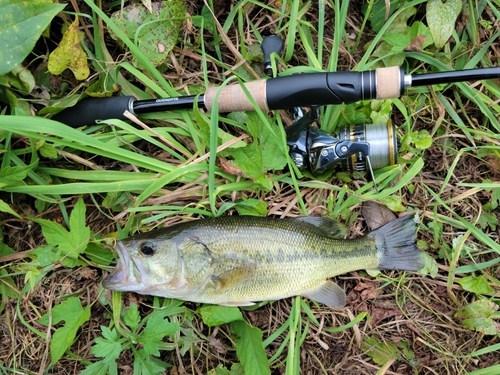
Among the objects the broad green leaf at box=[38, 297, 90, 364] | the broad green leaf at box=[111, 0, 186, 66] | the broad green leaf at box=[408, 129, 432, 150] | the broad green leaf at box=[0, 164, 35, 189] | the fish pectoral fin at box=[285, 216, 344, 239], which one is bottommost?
the broad green leaf at box=[38, 297, 90, 364]

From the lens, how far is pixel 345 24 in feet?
10.5

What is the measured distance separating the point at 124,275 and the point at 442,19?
2791 mm

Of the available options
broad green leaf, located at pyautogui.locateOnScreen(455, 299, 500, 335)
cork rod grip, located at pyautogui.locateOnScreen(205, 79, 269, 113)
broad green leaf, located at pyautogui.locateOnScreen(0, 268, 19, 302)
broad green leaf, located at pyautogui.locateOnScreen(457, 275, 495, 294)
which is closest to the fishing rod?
cork rod grip, located at pyautogui.locateOnScreen(205, 79, 269, 113)

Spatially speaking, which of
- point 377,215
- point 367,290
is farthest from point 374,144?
point 367,290

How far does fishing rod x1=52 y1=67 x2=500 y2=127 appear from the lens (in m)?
2.45

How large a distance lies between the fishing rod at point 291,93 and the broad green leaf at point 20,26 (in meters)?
0.47

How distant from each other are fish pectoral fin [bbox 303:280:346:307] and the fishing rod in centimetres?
120

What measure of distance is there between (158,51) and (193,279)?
5.25ft

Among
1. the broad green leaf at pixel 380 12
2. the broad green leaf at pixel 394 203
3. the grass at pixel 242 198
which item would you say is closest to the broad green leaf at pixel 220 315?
the grass at pixel 242 198

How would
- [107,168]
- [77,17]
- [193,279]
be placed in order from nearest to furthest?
[193,279] → [77,17] → [107,168]

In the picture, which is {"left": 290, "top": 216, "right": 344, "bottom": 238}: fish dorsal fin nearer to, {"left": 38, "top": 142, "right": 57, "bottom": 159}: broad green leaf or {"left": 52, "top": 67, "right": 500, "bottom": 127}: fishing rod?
{"left": 52, "top": 67, "right": 500, "bottom": 127}: fishing rod

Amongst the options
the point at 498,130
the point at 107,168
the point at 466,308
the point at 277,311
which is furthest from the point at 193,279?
the point at 498,130

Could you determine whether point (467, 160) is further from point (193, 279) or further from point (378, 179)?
point (193, 279)

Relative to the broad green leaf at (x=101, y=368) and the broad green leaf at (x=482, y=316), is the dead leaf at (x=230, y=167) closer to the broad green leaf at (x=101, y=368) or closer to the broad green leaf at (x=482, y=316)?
the broad green leaf at (x=101, y=368)
